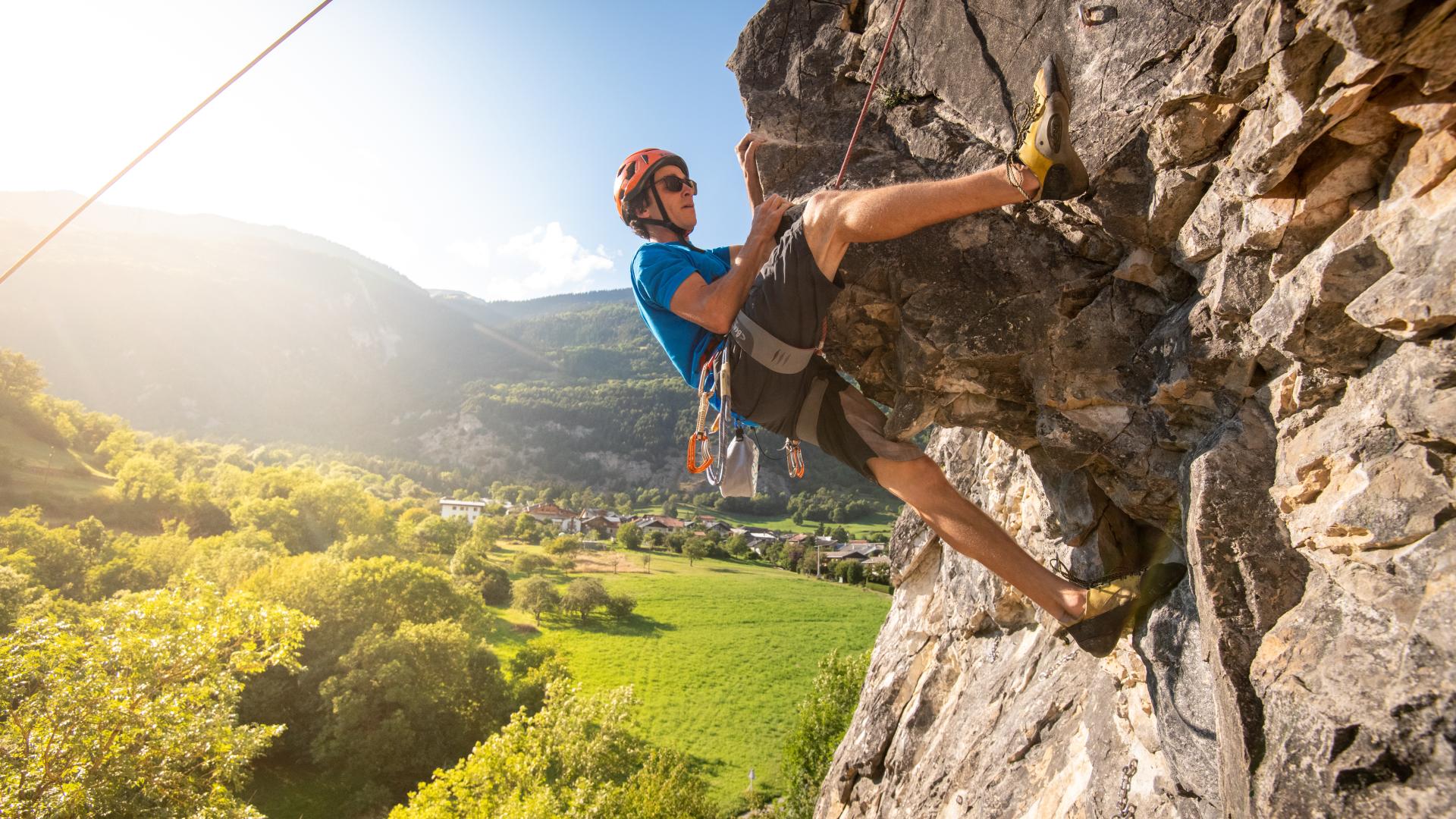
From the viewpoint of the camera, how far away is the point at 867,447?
4.31 metres

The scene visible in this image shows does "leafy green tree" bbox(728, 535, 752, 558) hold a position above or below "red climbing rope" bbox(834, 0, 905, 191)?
below

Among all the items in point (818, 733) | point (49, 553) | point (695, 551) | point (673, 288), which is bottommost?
point (695, 551)

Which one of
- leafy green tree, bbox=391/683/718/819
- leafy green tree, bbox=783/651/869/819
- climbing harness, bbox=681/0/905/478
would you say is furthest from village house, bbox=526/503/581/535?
climbing harness, bbox=681/0/905/478

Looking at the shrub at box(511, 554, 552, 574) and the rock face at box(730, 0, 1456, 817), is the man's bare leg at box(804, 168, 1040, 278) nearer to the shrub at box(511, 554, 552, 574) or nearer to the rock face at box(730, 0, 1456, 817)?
the rock face at box(730, 0, 1456, 817)

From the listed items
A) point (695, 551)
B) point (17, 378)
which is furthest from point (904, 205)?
point (695, 551)

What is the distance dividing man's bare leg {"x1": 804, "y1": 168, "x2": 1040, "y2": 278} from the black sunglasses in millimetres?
1562

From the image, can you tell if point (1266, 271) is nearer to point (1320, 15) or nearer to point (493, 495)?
point (1320, 15)

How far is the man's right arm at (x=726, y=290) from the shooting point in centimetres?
371

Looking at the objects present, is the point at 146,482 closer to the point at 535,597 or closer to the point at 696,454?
the point at 535,597

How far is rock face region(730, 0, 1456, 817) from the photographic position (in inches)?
79.6

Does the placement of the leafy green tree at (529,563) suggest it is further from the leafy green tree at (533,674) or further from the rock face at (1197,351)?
the rock face at (1197,351)

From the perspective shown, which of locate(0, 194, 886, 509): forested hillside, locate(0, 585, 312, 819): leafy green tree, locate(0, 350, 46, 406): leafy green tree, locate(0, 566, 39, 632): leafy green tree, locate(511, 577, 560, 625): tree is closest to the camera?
locate(0, 585, 312, 819): leafy green tree

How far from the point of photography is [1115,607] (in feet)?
12.9

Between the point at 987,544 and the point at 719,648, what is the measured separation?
50938 millimetres
